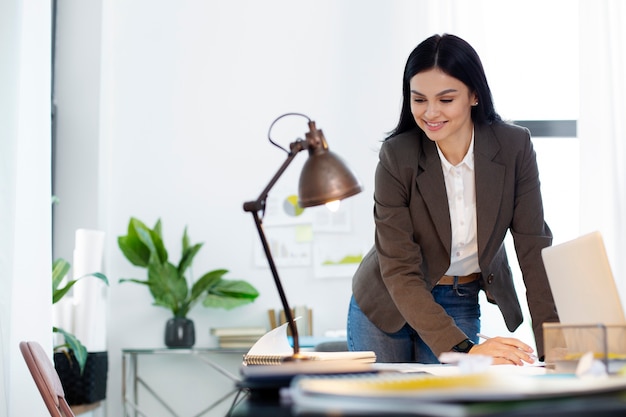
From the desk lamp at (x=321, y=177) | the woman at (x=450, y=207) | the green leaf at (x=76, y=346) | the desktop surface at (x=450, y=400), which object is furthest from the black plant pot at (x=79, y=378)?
the desktop surface at (x=450, y=400)

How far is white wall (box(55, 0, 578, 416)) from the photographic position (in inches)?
163

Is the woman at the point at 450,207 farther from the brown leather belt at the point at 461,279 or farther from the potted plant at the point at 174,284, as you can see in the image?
the potted plant at the point at 174,284

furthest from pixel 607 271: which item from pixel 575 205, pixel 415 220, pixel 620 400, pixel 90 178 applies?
pixel 90 178

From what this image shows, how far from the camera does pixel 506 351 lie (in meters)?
1.87

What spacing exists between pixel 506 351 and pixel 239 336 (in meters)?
2.22

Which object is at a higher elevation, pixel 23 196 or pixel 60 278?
pixel 23 196

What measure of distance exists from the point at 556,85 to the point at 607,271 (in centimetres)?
297

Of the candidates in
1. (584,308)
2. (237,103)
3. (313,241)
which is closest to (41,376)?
(584,308)

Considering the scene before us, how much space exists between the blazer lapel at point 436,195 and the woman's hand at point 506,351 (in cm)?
36

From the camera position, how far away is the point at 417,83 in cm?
220

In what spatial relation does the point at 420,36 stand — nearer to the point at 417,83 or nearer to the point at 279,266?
the point at 279,266

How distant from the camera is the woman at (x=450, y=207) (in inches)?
86.0

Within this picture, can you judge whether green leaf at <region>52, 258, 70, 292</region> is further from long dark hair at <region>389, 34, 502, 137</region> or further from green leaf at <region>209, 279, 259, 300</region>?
long dark hair at <region>389, 34, 502, 137</region>

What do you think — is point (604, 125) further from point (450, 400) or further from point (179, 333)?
point (450, 400)
